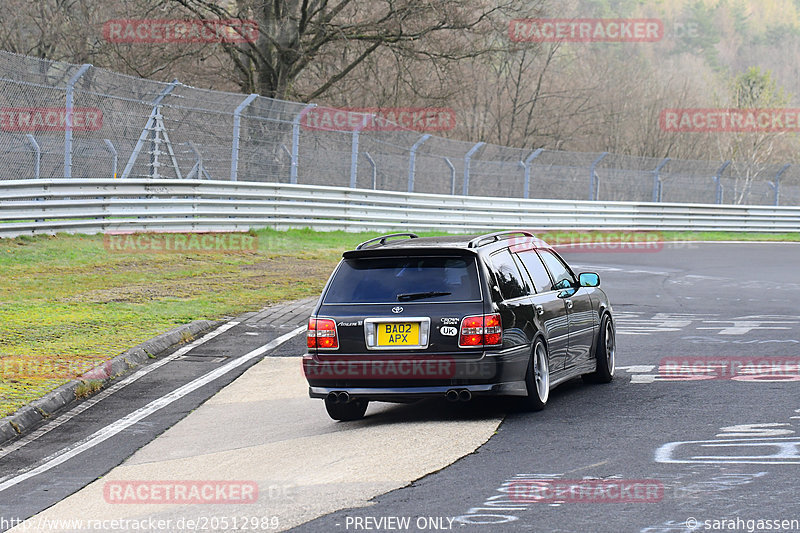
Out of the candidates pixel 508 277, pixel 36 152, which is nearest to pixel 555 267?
pixel 508 277

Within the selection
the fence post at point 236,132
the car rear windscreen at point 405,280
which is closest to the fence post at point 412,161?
the fence post at point 236,132

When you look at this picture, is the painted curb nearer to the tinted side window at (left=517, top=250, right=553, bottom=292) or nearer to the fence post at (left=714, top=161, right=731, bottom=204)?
the tinted side window at (left=517, top=250, right=553, bottom=292)

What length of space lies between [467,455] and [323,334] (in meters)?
1.66

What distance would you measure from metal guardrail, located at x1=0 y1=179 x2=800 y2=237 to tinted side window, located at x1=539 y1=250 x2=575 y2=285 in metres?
10.8

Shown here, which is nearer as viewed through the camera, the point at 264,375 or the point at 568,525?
the point at 568,525

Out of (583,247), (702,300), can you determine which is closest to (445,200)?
(583,247)

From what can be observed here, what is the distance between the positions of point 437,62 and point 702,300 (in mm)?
17499

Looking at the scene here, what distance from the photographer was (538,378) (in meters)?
8.38

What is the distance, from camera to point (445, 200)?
28812mm

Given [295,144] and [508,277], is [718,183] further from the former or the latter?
[508,277]

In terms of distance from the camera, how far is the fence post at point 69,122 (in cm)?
1873

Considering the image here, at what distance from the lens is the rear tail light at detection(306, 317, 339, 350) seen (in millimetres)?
8047

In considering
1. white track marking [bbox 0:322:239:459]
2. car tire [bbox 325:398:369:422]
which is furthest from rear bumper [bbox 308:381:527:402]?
white track marking [bbox 0:322:239:459]

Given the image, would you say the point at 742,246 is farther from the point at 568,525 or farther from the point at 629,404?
the point at 568,525
